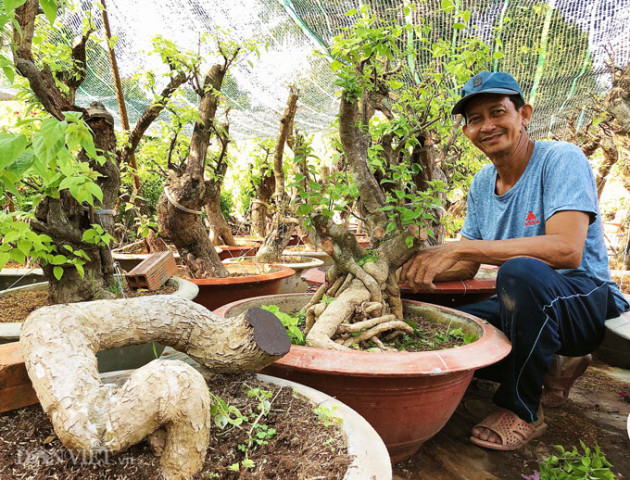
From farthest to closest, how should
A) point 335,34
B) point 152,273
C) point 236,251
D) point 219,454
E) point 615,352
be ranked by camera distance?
point 335,34 < point 236,251 < point 615,352 < point 152,273 < point 219,454

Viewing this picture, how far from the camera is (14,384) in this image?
104cm

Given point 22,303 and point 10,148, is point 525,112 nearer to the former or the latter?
point 10,148

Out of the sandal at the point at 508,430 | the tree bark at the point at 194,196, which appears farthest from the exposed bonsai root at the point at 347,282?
the tree bark at the point at 194,196

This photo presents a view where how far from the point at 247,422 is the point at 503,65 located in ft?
20.8

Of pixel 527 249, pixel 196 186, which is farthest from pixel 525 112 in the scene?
pixel 196 186

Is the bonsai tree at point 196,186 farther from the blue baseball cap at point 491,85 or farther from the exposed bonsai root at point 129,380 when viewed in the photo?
the exposed bonsai root at point 129,380

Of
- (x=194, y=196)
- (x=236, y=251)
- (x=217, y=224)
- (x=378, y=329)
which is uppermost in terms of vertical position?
(x=194, y=196)

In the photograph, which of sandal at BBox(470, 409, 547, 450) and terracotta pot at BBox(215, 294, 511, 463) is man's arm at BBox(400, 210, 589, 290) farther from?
sandal at BBox(470, 409, 547, 450)

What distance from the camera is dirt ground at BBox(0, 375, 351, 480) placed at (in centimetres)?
84

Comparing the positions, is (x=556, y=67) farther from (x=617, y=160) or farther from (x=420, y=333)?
(x=420, y=333)

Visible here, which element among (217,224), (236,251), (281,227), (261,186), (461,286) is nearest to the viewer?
(461,286)

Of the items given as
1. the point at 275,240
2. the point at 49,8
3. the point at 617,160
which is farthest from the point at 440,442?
the point at 617,160

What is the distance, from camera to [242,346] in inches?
44.6

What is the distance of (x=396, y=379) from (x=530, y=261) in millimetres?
848
